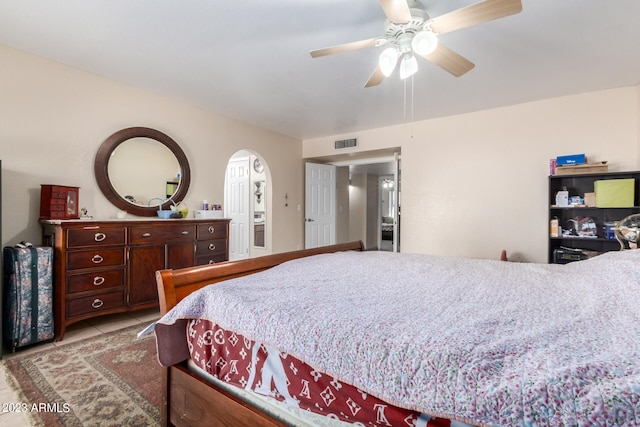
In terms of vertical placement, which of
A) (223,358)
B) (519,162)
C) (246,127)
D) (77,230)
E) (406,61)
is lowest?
(223,358)

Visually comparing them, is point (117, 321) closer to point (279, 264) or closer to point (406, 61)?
point (279, 264)

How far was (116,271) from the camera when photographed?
2.77 m

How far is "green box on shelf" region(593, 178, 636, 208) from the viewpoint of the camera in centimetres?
297

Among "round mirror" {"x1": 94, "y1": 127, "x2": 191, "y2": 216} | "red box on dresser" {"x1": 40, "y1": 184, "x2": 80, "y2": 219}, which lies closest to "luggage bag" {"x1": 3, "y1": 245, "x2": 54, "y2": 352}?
"red box on dresser" {"x1": 40, "y1": 184, "x2": 80, "y2": 219}

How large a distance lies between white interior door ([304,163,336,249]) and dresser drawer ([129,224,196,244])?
8.51ft

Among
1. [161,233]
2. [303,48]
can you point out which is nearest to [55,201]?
[161,233]

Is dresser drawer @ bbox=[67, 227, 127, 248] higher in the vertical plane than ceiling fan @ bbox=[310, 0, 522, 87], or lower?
lower

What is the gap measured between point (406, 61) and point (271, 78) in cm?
153

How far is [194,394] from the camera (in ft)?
4.24

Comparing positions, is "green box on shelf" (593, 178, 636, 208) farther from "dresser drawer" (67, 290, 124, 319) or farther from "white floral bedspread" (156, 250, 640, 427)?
"dresser drawer" (67, 290, 124, 319)

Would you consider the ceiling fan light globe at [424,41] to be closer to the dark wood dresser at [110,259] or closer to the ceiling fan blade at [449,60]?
the ceiling fan blade at [449,60]

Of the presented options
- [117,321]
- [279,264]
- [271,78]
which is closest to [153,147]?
[271,78]

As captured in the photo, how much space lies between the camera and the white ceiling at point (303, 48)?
6.65ft

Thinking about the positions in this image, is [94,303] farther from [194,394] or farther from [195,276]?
[194,394]
